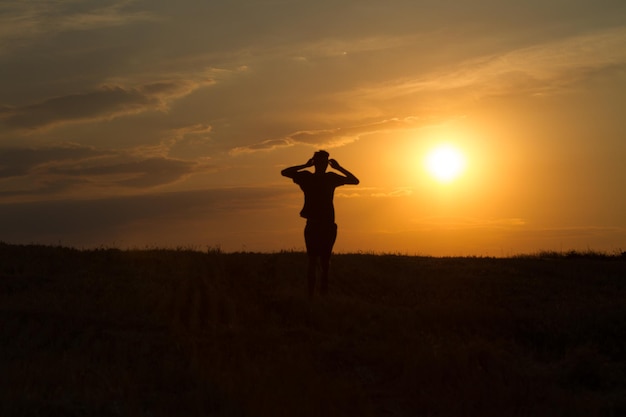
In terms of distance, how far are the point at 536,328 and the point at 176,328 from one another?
234 inches

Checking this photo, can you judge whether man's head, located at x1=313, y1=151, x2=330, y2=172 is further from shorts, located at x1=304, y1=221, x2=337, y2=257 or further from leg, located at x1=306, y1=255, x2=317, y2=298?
leg, located at x1=306, y1=255, x2=317, y2=298

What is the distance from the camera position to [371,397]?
9750 mm

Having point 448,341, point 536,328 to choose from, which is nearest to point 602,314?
point 536,328

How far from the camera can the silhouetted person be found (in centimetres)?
1584

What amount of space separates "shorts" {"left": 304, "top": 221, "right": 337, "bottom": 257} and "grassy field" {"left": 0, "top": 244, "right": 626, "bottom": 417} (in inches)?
39.8

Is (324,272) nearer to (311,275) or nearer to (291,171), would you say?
(311,275)

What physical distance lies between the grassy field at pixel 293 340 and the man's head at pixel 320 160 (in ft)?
8.47

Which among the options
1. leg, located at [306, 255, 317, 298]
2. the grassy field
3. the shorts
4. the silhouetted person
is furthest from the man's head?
the grassy field

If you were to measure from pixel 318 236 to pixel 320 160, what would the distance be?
1.51 metres

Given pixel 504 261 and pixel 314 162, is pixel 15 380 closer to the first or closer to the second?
pixel 314 162

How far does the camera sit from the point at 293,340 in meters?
12.4

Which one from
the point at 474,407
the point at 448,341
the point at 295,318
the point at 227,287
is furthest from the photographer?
the point at 227,287

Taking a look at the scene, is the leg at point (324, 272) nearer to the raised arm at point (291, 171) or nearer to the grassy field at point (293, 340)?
the grassy field at point (293, 340)

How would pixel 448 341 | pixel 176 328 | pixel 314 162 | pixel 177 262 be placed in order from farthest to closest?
pixel 177 262 < pixel 314 162 < pixel 176 328 < pixel 448 341
